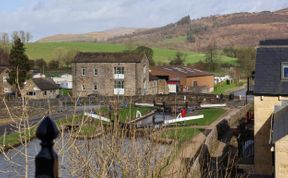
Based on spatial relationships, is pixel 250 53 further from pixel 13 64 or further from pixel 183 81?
pixel 13 64

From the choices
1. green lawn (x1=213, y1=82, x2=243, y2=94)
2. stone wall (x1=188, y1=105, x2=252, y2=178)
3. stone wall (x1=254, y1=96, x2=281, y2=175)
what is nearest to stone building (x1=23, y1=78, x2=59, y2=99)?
stone wall (x1=188, y1=105, x2=252, y2=178)

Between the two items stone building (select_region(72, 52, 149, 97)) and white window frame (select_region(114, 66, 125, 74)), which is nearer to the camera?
stone building (select_region(72, 52, 149, 97))

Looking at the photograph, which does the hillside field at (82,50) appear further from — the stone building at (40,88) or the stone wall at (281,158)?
the stone wall at (281,158)

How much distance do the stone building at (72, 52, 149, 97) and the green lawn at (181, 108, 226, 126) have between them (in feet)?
45.8

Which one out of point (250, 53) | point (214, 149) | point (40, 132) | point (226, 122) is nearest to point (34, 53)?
point (250, 53)

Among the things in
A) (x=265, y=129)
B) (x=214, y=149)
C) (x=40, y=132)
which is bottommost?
(x=214, y=149)

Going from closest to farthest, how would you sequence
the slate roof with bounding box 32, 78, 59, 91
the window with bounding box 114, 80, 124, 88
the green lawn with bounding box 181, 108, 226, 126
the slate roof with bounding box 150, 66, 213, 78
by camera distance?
the green lawn with bounding box 181, 108, 226, 126 → the slate roof with bounding box 32, 78, 59, 91 → the window with bounding box 114, 80, 124, 88 → the slate roof with bounding box 150, 66, 213, 78

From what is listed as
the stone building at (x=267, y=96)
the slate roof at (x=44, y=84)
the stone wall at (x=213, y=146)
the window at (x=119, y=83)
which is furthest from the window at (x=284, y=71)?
the slate roof at (x=44, y=84)

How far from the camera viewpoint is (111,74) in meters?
65.7

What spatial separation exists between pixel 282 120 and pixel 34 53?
110937 millimetres

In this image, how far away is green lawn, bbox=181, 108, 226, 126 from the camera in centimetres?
4249

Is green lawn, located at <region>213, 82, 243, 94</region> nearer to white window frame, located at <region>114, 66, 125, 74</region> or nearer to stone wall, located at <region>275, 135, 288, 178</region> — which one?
white window frame, located at <region>114, 66, 125, 74</region>

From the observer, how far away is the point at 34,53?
12356cm

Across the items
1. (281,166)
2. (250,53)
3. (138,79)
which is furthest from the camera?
(250,53)
